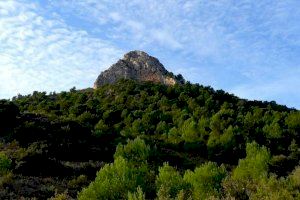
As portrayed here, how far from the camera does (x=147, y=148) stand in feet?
79.7

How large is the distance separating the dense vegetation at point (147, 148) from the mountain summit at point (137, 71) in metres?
13.3

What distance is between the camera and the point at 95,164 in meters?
25.0

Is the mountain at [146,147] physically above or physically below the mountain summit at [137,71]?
below

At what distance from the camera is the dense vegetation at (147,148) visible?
51.5ft

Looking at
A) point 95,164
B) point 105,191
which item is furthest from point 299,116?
point 105,191

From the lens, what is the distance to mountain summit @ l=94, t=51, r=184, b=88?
83.9m

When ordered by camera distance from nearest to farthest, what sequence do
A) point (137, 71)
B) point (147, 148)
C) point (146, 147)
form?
point (147, 148), point (146, 147), point (137, 71)

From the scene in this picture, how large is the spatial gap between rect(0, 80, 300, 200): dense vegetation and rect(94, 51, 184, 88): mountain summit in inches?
523

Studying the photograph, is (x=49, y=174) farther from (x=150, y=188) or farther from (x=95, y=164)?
(x=150, y=188)

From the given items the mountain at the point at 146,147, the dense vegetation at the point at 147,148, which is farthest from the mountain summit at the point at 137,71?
the dense vegetation at the point at 147,148

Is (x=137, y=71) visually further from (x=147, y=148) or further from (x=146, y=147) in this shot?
(x=147, y=148)

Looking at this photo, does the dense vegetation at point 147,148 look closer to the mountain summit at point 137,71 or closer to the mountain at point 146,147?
the mountain at point 146,147

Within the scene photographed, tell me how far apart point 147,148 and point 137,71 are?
6356 centimetres

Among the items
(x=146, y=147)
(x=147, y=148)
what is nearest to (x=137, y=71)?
(x=146, y=147)
